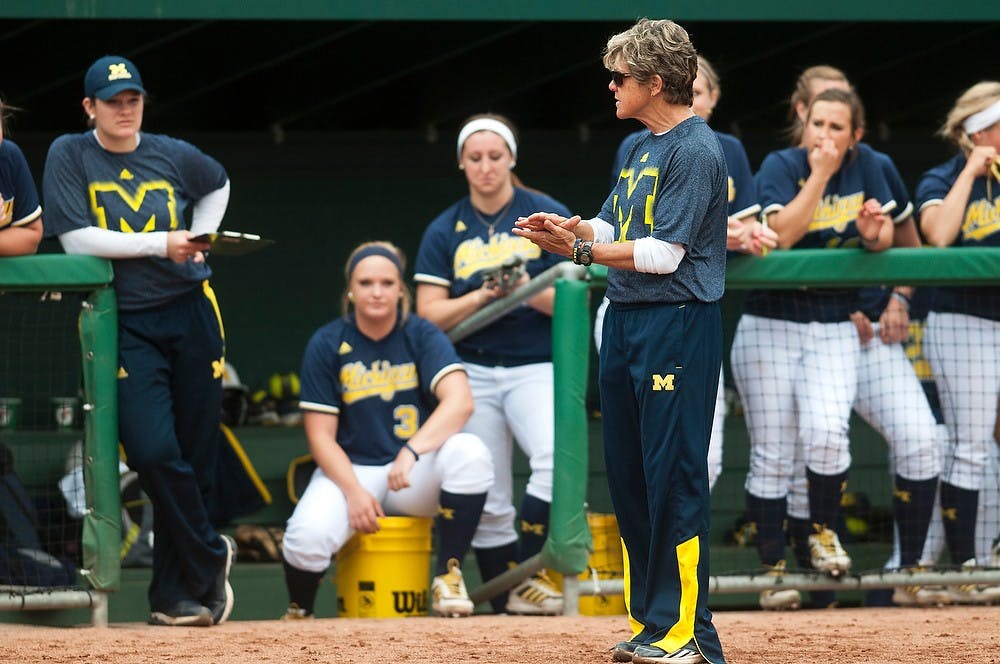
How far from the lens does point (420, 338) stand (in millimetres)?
5531

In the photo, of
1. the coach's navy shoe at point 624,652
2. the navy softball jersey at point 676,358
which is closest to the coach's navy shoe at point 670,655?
the navy softball jersey at point 676,358

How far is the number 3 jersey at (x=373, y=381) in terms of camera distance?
5410 mm

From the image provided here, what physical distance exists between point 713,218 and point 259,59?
365cm

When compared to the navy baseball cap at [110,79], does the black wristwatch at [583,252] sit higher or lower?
lower

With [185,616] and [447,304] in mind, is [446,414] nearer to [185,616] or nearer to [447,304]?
[447,304]

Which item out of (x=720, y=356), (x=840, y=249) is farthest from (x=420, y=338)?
(x=720, y=356)

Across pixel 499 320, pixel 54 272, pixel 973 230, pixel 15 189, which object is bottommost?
pixel 499 320

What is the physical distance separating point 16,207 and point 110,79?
527 mm

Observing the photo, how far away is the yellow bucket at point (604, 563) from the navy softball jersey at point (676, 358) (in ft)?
4.89

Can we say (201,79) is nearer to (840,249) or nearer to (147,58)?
(147,58)

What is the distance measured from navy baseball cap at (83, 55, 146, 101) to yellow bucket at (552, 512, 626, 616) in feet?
7.06

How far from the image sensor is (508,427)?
572cm

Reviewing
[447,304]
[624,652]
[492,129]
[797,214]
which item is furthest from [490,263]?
[624,652]

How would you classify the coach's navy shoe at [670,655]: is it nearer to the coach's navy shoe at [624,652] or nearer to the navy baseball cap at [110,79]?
the coach's navy shoe at [624,652]
